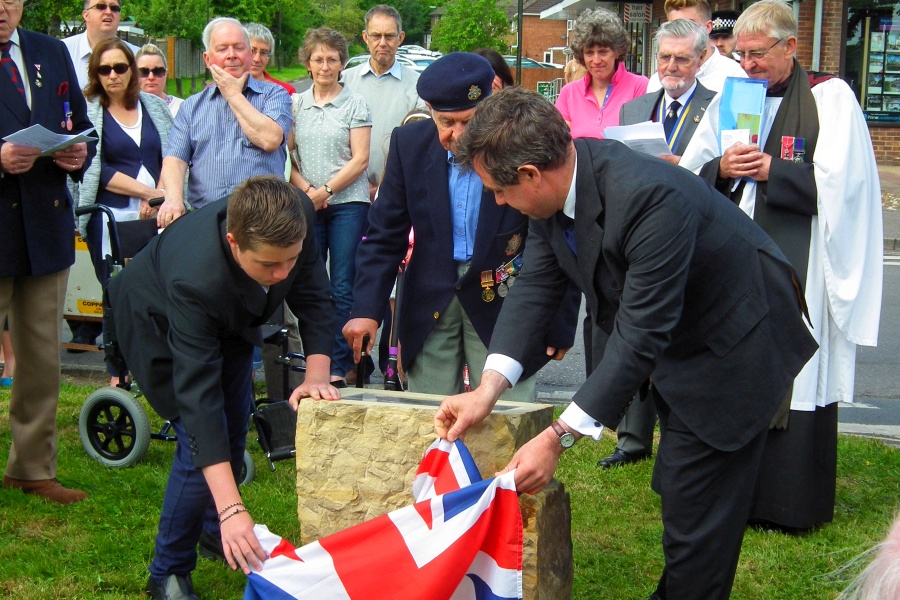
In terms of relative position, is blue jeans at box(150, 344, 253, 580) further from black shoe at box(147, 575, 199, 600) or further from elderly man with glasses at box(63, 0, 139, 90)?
elderly man with glasses at box(63, 0, 139, 90)

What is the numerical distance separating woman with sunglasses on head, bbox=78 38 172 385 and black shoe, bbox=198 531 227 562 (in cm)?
245

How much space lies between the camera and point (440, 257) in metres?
4.02

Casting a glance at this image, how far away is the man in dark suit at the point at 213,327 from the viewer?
3088 mm

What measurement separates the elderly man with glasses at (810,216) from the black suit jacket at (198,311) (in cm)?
201

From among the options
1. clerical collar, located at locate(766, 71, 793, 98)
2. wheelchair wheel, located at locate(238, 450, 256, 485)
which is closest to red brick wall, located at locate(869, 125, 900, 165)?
clerical collar, located at locate(766, 71, 793, 98)

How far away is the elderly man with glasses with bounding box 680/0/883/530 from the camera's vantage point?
4.33 meters

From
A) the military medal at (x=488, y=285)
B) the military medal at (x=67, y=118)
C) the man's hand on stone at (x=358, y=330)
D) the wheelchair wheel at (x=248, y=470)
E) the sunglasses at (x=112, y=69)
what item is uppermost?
the sunglasses at (x=112, y=69)

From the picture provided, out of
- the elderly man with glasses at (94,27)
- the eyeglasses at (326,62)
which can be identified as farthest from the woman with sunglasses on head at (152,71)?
the eyeglasses at (326,62)

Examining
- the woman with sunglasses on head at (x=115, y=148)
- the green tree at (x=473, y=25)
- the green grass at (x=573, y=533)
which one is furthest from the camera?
the green tree at (x=473, y=25)

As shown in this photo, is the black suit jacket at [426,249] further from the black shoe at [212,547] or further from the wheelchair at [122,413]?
the wheelchair at [122,413]

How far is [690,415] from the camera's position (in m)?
3.03

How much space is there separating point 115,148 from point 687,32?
3645mm

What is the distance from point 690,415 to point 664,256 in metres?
0.58

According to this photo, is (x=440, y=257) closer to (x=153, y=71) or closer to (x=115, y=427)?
(x=115, y=427)
